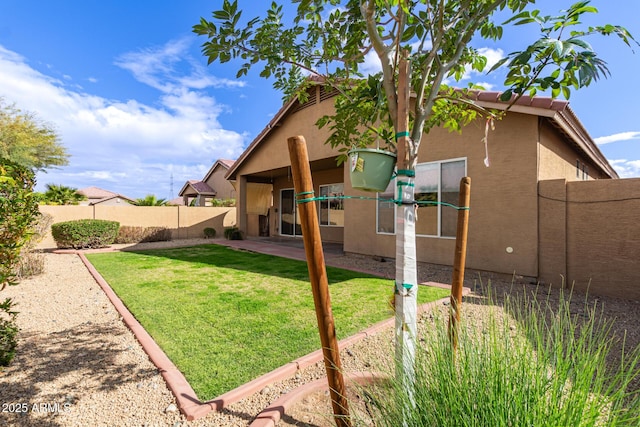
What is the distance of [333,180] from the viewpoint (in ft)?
47.0

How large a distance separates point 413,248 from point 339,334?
229cm

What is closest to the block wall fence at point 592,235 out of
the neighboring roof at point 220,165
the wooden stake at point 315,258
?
the wooden stake at point 315,258

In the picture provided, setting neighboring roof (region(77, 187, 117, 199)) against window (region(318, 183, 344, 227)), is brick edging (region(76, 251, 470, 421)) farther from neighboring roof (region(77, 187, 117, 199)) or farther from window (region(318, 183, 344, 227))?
neighboring roof (region(77, 187, 117, 199))

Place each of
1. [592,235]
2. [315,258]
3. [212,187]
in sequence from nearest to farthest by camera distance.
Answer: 1. [315,258]
2. [592,235]
3. [212,187]

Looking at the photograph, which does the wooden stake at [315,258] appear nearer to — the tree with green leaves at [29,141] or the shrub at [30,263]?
the shrub at [30,263]

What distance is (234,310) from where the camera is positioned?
15.6 feet

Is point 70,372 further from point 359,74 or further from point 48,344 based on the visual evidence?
point 359,74

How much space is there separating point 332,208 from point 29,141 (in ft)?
89.0

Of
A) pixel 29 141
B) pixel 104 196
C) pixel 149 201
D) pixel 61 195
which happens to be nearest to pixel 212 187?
pixel 149 201

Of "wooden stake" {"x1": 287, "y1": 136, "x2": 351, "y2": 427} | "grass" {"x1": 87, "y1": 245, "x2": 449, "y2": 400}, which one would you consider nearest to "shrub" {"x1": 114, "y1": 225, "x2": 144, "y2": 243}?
"grass" {"x1": 87, "y1": 245, "x2": 449, "y2": 400}

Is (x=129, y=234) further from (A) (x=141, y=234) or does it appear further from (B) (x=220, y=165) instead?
(B) (x=220, y=165)

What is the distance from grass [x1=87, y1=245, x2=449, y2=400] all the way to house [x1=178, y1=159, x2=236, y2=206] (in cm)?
2197

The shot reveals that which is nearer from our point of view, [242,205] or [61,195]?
[242,205]

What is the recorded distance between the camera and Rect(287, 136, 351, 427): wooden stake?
174 centimetres
